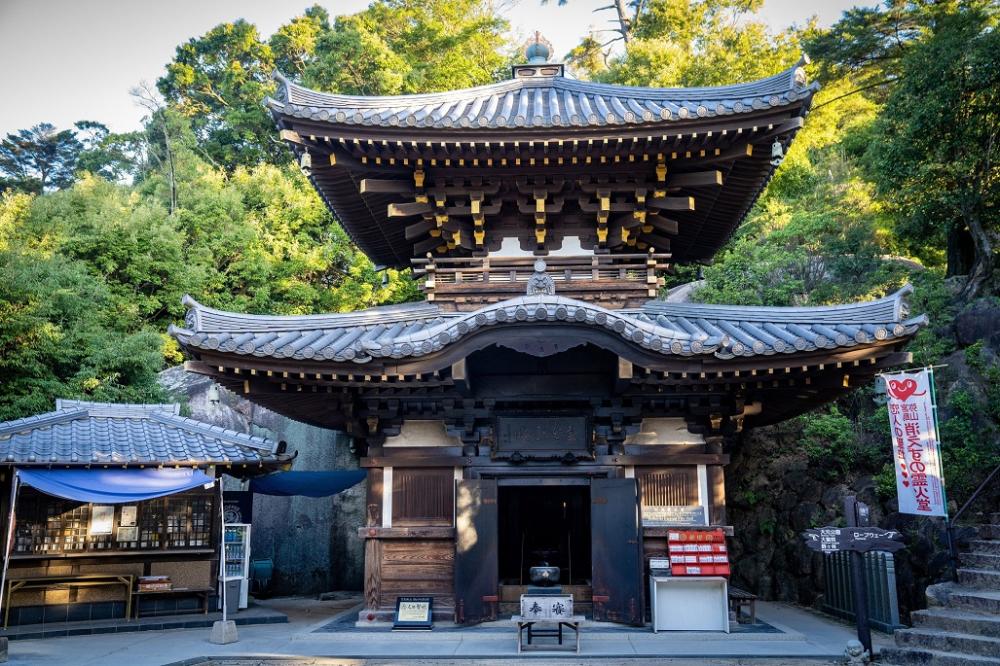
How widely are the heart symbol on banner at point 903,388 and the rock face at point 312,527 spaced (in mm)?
12786

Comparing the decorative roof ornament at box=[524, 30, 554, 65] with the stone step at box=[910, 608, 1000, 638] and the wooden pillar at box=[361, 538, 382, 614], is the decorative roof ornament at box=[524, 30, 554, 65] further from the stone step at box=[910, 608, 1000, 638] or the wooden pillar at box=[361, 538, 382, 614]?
the stone step at box=[910, 608, 1000, 638]

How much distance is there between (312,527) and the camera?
18984 millimetres

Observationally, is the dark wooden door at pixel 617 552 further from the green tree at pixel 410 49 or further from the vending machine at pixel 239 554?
the green tree at pixel 410 49

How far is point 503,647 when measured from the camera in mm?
8812

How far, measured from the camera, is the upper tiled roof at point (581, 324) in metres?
8.66

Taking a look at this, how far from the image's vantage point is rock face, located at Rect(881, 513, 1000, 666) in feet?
26.3

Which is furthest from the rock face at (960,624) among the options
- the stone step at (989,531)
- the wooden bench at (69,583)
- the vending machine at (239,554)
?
the wooden bench at (69,583)

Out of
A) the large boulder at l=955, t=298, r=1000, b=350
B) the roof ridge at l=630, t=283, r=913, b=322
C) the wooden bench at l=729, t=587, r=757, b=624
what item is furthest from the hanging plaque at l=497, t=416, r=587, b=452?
the large boulder at l=955, t=298, r=1000, b=350

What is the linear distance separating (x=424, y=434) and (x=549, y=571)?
298 centimetres

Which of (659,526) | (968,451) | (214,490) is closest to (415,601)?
(659,526)

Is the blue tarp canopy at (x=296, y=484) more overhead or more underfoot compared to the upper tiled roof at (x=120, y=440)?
more underfoot

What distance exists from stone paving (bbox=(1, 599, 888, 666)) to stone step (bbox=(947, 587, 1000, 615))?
3.24ft

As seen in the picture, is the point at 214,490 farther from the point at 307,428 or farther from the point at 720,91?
the point at 720,91

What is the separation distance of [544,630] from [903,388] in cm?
584
